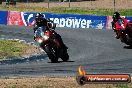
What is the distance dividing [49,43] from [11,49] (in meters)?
5.27

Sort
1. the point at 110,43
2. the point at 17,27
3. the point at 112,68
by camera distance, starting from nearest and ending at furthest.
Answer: the point at 112,68
the point at 110,43
the point at 17,27

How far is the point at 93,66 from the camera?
1720cm

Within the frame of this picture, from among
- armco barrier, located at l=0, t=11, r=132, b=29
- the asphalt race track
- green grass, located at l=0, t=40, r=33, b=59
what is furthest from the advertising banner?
green grass, located at l=0, t=40, r=33, b=59

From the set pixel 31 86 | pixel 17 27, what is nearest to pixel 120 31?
pixel 31 86

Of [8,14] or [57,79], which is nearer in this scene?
[57,79]

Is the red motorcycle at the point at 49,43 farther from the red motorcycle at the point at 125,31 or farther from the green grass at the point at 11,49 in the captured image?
the red motorcycle at the point at 125,31

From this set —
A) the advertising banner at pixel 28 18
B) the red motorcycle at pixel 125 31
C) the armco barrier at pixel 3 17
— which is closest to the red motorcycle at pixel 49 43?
the red motorcycle at pixel 125 31

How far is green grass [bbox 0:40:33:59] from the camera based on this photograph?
20531 mm

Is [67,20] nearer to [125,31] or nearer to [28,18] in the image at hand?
[28,18]

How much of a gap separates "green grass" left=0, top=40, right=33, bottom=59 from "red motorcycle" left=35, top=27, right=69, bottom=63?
8.45 ft

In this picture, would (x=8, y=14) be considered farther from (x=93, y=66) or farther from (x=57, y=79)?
(x=57, y=79)

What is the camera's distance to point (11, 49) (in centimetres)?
2248

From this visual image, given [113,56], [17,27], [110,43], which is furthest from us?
[17,27]

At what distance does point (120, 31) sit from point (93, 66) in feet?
22.8
